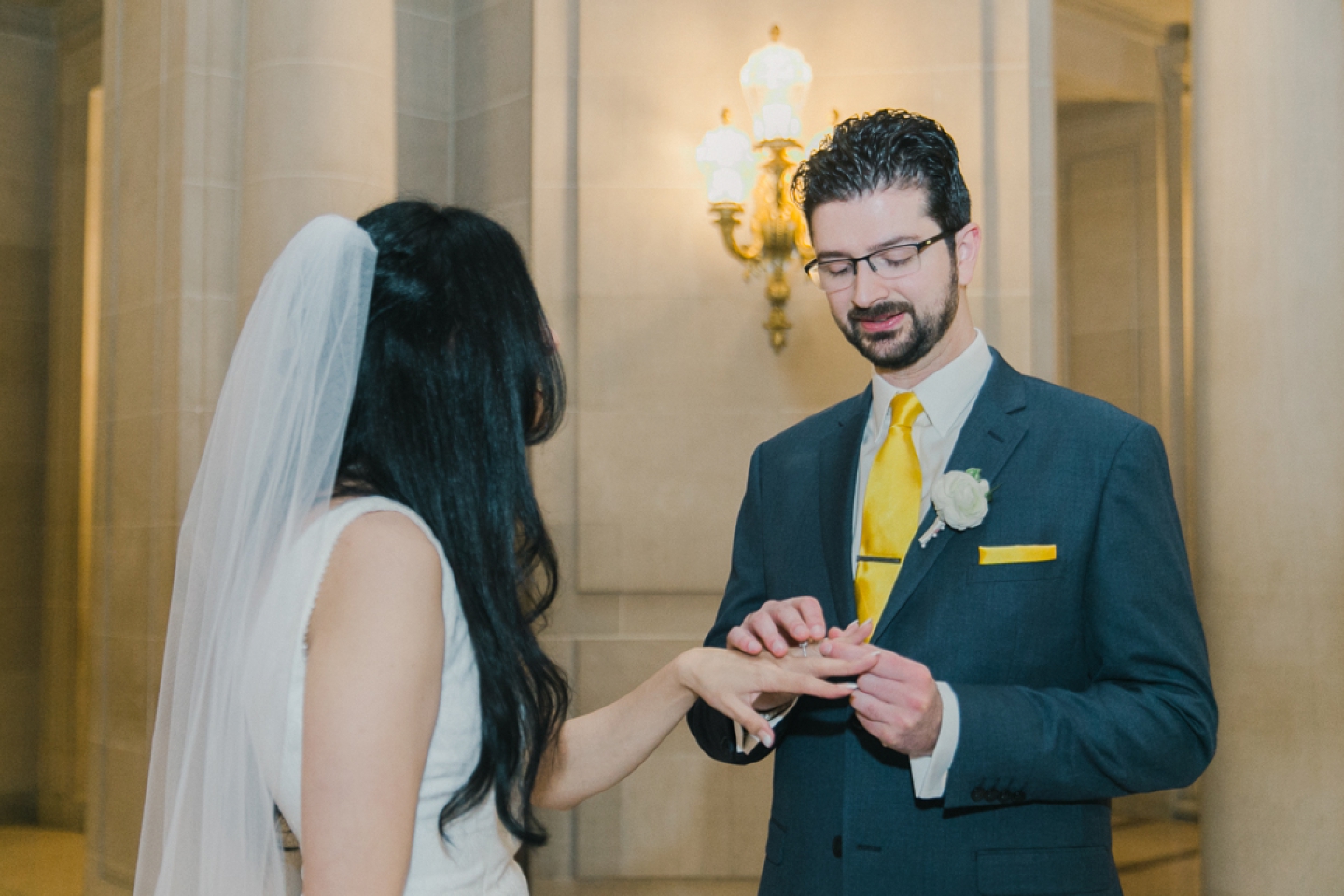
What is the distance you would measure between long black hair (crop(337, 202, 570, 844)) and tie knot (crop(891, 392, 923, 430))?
81 centimetres

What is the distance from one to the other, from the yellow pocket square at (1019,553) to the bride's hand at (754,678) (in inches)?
13.4

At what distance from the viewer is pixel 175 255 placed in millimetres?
5305

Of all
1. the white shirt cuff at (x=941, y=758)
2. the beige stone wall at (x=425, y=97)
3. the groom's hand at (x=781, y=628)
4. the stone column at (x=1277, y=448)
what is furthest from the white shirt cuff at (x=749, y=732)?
the beige stone wall at (x=425, y=97)

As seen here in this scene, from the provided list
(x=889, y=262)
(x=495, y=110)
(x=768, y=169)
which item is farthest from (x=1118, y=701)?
(x=495, y=110)

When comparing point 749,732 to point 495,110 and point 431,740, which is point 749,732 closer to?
point 431,740

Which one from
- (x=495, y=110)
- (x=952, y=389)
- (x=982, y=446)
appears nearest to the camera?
(x=982, y=446)

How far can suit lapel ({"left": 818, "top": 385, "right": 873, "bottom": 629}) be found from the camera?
2.17 metres

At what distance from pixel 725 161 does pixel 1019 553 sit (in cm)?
332

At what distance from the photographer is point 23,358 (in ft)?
27.9

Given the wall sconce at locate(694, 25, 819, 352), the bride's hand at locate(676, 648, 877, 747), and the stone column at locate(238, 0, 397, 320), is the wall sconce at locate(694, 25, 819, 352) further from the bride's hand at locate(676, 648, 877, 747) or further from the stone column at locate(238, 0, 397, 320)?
the bride's hand at locate(676, 648, 877, 747)

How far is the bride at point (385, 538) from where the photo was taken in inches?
62.0

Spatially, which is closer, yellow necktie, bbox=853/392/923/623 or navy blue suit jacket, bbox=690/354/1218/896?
navy blue suit jacket, bbox=690/354/1218/896

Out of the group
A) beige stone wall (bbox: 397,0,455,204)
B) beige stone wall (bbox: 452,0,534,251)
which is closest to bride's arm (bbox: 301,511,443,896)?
beige stone wall (bbox: 452,0,534,251)

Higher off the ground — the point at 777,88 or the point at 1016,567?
the point at 777,88
